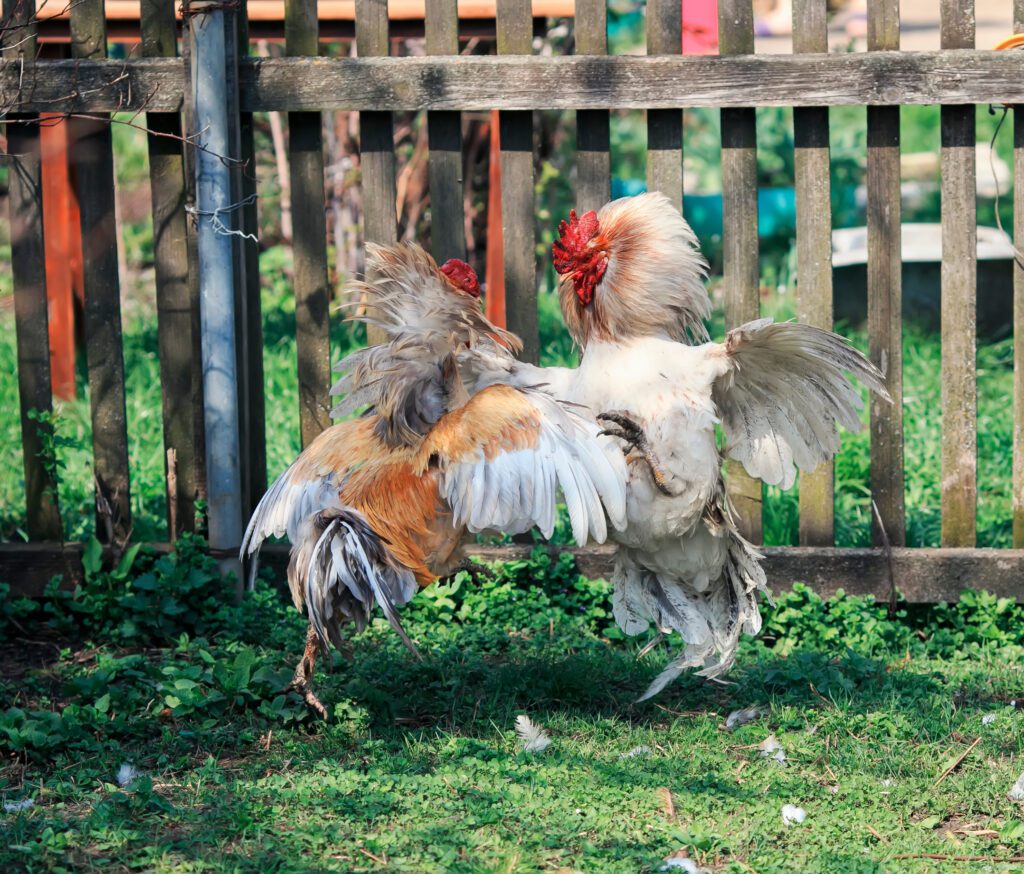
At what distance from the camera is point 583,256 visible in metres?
4.14

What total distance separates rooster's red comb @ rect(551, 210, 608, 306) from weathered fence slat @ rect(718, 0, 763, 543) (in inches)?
36.3

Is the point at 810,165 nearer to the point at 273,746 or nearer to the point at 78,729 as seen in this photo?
the point at 273,746

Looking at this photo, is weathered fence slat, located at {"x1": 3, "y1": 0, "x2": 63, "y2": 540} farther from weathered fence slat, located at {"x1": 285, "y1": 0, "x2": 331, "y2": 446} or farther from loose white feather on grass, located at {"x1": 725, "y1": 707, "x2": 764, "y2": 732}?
loose white feather on grass, located at {"x1": 725, "y1": 707, "x2": 764, "y2": 732}

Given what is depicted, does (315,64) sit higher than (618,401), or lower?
higher

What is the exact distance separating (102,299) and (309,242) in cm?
87

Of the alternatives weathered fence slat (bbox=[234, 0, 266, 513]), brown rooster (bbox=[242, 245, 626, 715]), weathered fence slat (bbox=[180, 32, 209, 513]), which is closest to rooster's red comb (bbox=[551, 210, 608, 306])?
brown rooster (bbox=[242, 245, 626, 715])

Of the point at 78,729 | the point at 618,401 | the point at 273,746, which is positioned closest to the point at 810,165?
the point at 618,401

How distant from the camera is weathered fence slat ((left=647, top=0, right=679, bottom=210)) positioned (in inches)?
190

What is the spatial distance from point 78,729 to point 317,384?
1725 mm

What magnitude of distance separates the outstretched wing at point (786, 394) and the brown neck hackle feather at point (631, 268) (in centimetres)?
27

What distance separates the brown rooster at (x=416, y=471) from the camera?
12.2ft

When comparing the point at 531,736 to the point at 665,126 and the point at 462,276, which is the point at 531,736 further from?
the point at 665,126

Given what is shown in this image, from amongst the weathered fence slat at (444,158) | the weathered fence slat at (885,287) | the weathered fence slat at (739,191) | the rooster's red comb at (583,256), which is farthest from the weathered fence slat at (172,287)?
the weathered fence slat at (885,287)

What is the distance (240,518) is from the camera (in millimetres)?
5039
